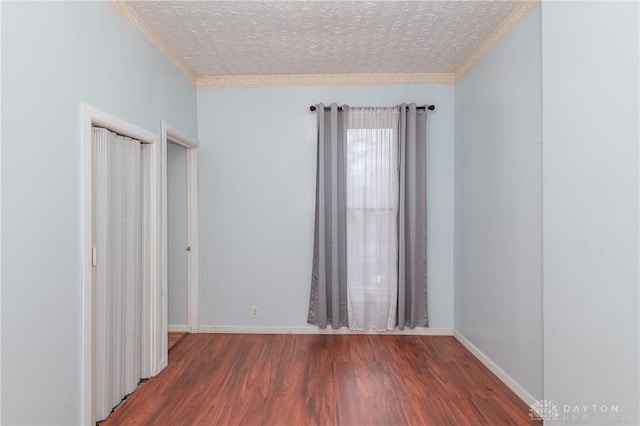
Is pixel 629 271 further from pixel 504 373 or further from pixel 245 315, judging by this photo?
pixel 245 315

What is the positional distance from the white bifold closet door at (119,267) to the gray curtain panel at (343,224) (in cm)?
159

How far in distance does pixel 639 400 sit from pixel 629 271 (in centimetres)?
48

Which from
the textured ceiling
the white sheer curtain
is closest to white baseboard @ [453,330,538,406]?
the white sheer curtain

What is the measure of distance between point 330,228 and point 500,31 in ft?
7.32

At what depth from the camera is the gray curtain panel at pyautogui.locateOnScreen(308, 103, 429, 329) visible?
323 cm

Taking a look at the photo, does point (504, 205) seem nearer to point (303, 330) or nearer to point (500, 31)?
point (500, 31)

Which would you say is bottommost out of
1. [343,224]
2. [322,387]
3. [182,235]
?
[322,387]

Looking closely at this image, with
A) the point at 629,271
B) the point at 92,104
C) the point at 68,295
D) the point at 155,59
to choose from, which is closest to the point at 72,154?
the point at 92,104

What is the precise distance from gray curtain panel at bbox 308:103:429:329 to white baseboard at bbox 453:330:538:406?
1.43 ft

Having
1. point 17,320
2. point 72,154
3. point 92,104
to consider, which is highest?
point 92,104

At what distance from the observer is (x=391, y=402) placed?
213 cm

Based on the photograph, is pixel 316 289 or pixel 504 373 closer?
pixel 504 373

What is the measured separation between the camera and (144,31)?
239cm

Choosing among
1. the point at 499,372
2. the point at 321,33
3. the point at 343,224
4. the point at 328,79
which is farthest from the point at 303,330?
the point at 321,33
